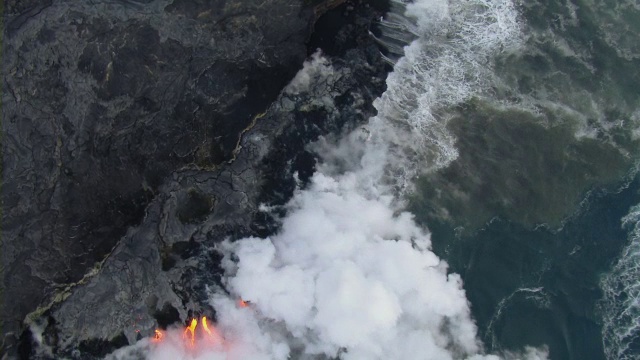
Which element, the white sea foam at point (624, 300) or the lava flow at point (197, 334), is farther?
the white sea foam at point (624, 300)

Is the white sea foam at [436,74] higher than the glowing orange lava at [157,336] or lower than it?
higher

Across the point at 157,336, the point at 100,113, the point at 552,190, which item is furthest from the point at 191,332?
the point at 552,190

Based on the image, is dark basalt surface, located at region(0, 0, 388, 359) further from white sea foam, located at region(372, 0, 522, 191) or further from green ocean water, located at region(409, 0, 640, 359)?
green ocean water, located at region(409, 0, 640, 359)

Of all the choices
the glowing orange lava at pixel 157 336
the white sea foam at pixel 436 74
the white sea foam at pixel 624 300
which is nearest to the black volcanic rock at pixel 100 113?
the glowing orange lava at pixel 157 336

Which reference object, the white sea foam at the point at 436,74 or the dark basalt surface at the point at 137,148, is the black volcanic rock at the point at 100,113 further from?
the white sea foam at the point at 436,74

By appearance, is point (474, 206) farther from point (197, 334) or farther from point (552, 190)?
point (197, 334)

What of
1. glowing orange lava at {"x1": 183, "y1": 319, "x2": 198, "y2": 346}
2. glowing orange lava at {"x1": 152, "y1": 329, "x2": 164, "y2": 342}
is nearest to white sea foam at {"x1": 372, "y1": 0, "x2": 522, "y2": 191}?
glowing orange lava at {"x1": 183, "y1": 319, "x2": 198, "y2": 346}
